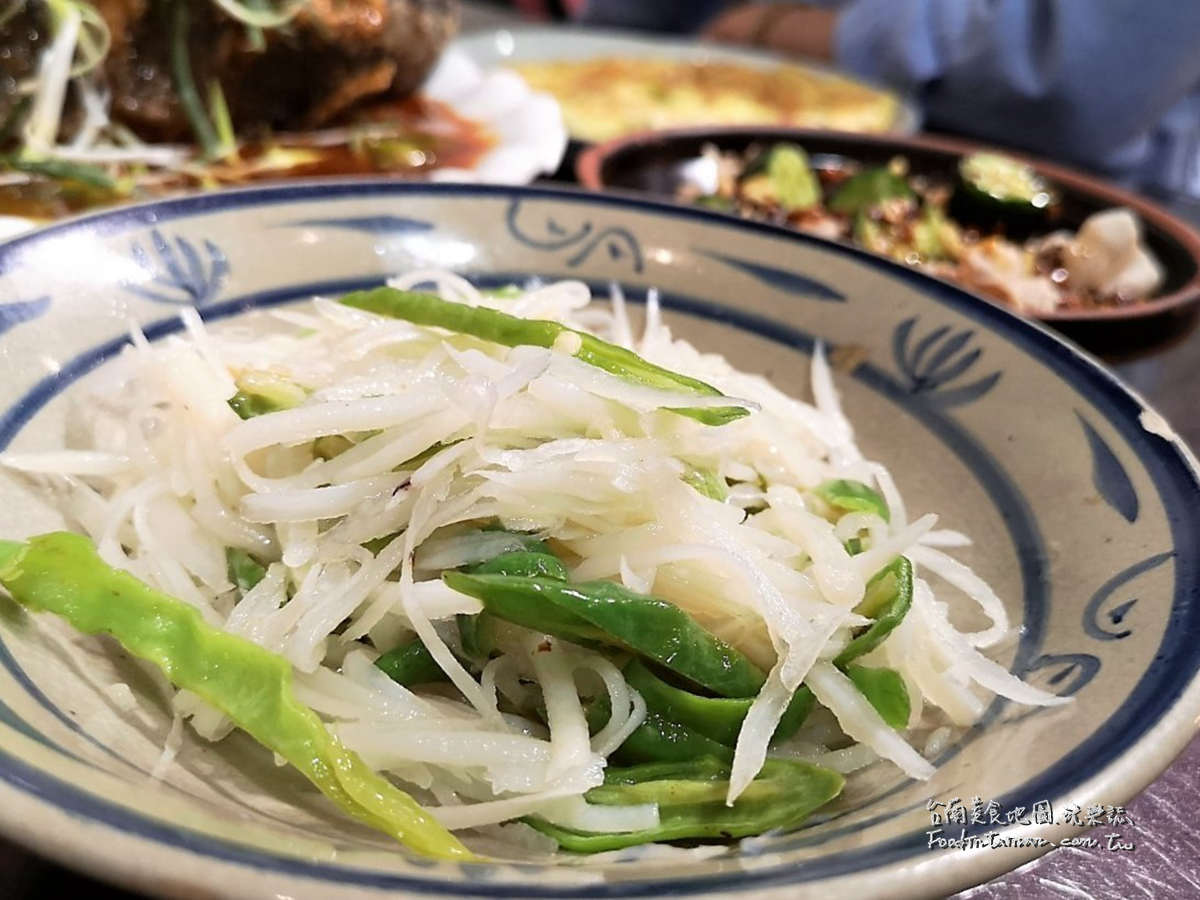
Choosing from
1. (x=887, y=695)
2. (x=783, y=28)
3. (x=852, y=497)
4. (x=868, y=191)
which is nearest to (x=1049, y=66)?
(x=783, y=28)

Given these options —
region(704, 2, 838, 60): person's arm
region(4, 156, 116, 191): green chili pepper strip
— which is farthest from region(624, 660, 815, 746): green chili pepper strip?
region(704, 2, 838, 60): person's arm

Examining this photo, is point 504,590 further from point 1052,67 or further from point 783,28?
point 783,28

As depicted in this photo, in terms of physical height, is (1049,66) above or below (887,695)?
above

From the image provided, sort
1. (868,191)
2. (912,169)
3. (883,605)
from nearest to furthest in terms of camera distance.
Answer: (883,605) < (868,191) < (912,169)

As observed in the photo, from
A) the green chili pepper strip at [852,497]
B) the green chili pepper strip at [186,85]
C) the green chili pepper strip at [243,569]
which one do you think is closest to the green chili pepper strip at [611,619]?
the green chili pepper strip at [243,569]

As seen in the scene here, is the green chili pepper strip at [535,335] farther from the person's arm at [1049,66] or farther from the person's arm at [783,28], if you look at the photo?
the person's arm at [783,28]

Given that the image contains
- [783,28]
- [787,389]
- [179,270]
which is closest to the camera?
[179,270]

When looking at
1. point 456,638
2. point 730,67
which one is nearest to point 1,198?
point 456,638
